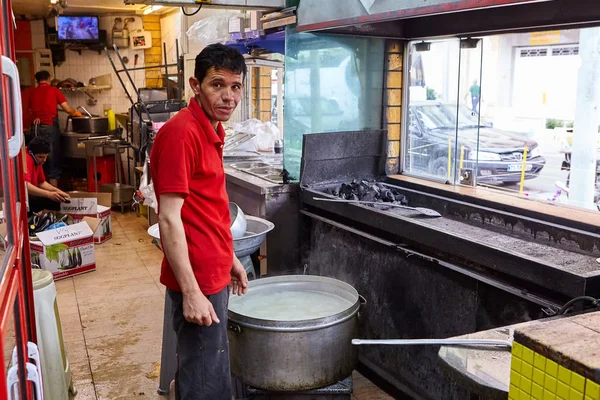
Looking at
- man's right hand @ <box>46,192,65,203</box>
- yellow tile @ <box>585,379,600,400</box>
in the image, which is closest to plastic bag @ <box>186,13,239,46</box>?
man's right hand @ <box>46,192,65,203</box>

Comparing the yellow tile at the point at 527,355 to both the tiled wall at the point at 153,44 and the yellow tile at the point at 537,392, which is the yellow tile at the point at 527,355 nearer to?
the yellow tile at the point at 537,392

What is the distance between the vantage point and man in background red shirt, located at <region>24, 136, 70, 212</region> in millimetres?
5664

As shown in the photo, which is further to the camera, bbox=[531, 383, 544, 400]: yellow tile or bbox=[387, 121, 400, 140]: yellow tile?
bbox=[387, 121, 400, 140]: yellow tile

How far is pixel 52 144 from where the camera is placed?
9.27m

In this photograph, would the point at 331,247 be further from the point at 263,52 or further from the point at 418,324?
the point at 263,52

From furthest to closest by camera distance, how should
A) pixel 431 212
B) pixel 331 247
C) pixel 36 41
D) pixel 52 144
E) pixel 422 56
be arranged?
pixel 36 41 < pixel 52 144 < pixel 422 56 < pixel 331 247 < pixel 431 212

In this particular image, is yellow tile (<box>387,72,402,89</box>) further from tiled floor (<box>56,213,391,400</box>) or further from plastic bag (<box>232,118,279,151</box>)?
→ tiled floor (<box>56,213,391,400</box>)

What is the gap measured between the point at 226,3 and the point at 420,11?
5.48ft

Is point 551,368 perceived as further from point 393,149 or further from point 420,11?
point 393,149

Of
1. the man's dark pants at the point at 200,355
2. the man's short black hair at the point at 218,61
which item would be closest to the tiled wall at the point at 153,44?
the man's short black hair at the point at 218,61

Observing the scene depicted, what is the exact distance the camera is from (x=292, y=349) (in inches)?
104

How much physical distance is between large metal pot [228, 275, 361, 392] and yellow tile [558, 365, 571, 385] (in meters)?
1.51

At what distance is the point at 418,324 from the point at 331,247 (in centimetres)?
96

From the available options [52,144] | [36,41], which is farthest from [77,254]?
[36,41]
